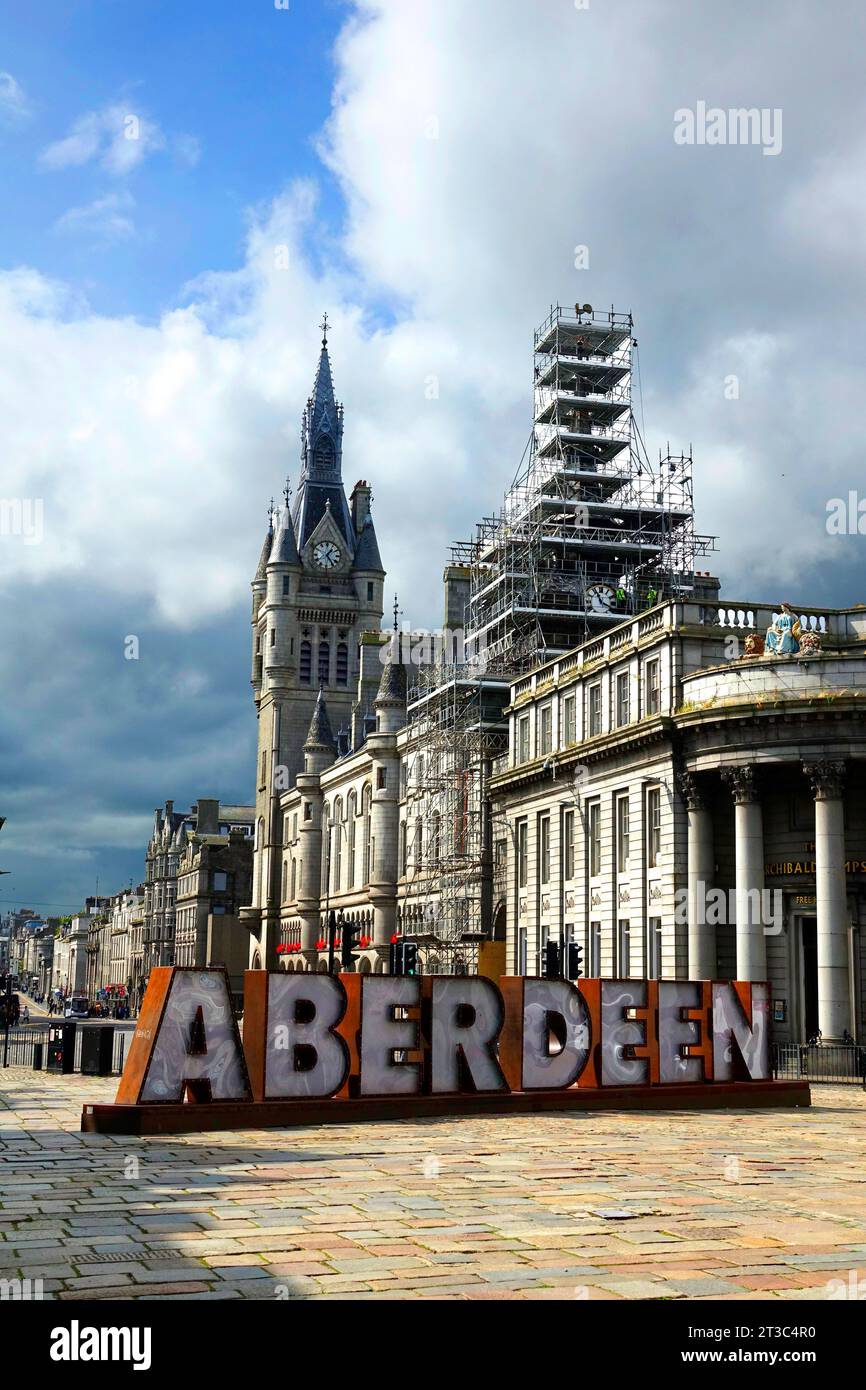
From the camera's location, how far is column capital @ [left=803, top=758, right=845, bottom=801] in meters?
43.2

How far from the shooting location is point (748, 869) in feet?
147

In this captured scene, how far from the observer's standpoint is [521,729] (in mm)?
61781

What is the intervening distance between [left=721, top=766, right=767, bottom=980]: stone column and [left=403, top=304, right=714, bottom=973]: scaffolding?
82.3 ft

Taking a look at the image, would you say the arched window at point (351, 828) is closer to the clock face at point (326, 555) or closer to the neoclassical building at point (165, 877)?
the clock face at point (326, 555)

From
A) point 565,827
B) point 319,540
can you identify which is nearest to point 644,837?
point 565,827

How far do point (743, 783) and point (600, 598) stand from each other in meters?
31.0

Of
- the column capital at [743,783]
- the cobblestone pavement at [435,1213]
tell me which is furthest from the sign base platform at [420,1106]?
the column capital at [743,783]

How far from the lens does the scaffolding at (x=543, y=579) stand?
72.8 meters

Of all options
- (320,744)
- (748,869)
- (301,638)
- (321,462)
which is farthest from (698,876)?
(321,462)

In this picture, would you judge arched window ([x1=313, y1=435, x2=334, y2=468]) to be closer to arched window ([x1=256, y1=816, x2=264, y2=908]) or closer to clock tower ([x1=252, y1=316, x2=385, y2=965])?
clock tower ([x1=252, y1=316, x2=385, y2=965])

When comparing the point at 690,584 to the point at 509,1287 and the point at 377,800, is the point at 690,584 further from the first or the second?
the point at 509,1287

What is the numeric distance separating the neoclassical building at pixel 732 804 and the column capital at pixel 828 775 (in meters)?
0.05

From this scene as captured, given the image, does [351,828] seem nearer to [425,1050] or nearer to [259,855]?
[259,855]

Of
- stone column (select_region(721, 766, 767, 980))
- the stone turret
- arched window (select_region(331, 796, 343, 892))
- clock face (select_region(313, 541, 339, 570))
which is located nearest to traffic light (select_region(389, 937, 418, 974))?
stone column (select_region(721, 766, 767, 980))
